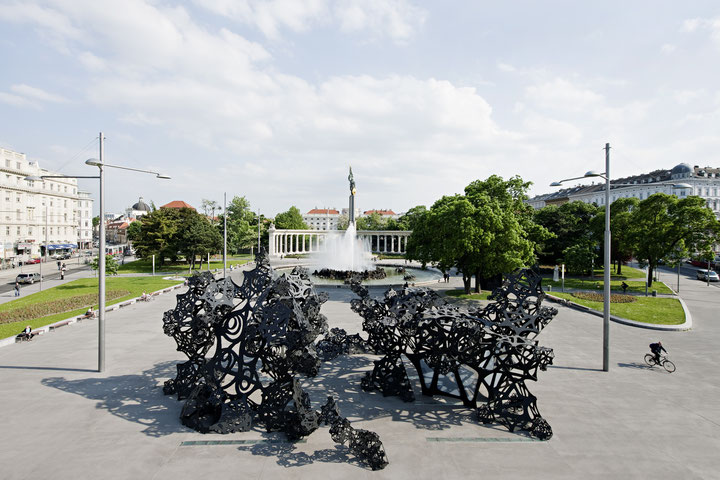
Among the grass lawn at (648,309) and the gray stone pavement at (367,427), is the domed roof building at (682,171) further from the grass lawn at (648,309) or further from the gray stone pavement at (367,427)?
the gray stone pavement at (367,427)

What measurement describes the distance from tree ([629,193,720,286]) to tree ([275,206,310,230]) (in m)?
84.2

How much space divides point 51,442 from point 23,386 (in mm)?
5295

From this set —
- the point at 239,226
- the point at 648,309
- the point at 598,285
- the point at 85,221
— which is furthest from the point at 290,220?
the point at 648,309

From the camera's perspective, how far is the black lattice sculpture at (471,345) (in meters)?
10.9

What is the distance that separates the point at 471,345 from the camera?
10.8m

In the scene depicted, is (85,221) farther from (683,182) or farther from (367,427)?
(683,182)

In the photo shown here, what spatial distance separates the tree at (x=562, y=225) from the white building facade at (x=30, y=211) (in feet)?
246

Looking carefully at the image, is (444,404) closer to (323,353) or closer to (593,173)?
(323,353)

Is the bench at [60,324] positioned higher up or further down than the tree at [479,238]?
further down

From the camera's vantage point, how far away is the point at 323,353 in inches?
632

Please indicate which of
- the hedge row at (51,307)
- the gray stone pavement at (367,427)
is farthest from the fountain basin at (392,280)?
the gray stone pavement at (367,427)

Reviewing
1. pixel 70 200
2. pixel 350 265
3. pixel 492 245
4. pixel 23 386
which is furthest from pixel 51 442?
pixel 70 200

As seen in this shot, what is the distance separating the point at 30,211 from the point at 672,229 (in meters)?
95.9

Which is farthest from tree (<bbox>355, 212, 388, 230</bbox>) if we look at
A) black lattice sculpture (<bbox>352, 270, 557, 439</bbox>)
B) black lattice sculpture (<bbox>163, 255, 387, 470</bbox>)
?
black lattice sculpture (<bbox>163, 255, 387, 470</bbox>)
